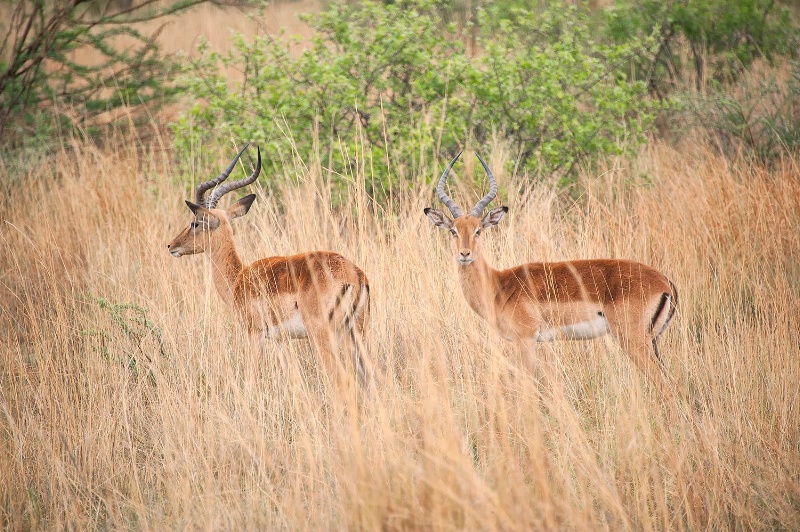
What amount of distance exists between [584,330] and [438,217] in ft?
4.46

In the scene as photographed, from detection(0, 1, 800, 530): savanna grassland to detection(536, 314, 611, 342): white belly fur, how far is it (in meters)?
0.13

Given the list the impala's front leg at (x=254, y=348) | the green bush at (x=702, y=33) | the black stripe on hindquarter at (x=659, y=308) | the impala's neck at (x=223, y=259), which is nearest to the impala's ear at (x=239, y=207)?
the impala's neck at (x=223, y=259)

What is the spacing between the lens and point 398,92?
26.2 feet

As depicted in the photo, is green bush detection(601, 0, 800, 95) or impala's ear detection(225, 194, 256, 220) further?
green bush detection(601, 0, 800, 95)

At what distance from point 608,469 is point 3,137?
8.64 meters

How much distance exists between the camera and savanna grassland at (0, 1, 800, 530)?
3.05 meters

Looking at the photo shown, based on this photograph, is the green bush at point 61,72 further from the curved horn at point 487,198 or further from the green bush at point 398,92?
the curved horn at point 487,198

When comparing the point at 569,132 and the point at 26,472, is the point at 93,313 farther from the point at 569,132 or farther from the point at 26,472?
the point at 569,132

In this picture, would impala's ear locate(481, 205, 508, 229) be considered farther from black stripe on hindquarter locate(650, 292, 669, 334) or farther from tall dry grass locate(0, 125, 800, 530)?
black stripe on hindquarter locate(650, 292, 669, 334)

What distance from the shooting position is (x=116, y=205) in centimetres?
718

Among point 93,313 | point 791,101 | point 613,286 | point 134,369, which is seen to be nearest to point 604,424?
point 613,286

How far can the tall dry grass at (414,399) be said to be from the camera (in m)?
3.05

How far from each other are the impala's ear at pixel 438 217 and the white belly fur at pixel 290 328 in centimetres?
114

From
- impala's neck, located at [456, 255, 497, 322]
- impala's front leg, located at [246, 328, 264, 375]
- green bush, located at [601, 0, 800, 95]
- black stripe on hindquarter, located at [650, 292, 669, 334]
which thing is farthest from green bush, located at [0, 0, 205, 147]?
green bush, located at [601, 0, 800, 95]
